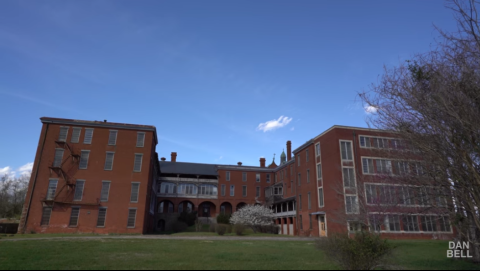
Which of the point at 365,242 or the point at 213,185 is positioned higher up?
the point at 213,185

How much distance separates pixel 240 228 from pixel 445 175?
24.4m

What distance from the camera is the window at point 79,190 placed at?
30.8m

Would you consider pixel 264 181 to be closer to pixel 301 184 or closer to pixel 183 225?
pixel 301 184

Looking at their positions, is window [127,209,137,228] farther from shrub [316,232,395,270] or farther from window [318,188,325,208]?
shrub [316,232,395,270]

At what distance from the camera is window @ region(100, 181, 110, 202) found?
31344 mm

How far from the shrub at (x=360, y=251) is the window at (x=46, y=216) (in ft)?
102

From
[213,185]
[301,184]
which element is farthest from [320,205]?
[213,185]

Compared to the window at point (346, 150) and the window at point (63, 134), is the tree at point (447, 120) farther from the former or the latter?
the window at point (63, 134)

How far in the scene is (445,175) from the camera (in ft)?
34.9

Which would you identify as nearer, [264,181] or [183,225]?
[183,225]

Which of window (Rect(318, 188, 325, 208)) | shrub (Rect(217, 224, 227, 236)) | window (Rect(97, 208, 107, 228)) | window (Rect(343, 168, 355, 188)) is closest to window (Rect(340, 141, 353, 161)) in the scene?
window (Rect(343, 168, 355, 188))

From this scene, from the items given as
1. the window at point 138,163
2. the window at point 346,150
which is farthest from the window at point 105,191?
the window at point 346,150

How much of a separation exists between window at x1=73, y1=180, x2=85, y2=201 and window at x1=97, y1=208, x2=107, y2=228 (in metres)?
2.55

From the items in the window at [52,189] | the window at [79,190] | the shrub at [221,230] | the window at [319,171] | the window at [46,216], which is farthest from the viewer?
the window at [319,171]
